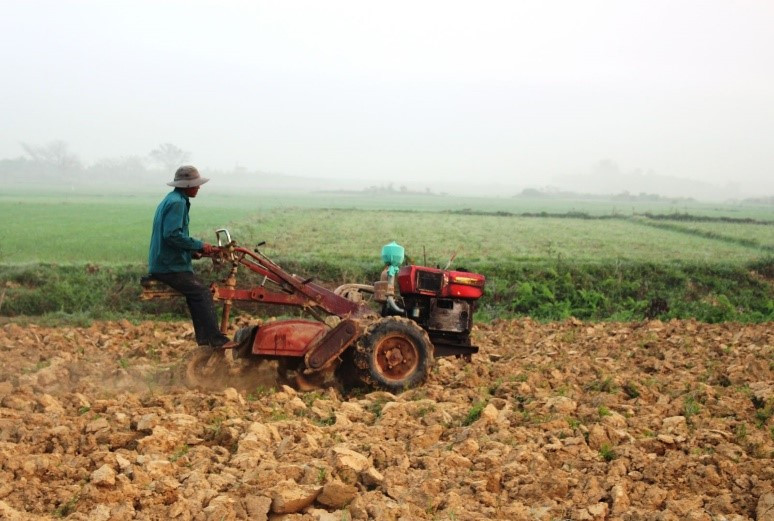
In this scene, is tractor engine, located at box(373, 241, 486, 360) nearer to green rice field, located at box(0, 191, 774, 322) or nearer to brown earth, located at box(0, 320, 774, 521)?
brown earth, located at box(0, 320, 774, 521)

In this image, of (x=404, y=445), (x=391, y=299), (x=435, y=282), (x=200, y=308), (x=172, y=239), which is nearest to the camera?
(x=404, y=445)

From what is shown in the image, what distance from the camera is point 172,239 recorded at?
7.25 m

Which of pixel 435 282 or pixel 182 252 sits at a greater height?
pixel 182 252

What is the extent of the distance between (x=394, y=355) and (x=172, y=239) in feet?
7.26

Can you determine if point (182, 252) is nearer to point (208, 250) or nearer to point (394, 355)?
point (208, 250)

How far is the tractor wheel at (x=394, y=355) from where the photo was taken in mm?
7688

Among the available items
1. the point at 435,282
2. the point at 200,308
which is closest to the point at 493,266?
the point at 435,282

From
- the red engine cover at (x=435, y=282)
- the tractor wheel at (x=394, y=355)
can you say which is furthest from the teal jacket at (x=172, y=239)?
the red engine cover at (x=435, y=282)

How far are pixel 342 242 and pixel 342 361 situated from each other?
1307 centimetres

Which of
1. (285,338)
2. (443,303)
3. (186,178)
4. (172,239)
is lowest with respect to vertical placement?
(285,338)

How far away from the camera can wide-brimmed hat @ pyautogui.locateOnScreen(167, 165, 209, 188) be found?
735 centimetres

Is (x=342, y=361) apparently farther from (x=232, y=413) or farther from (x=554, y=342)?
(x=554, y=342)

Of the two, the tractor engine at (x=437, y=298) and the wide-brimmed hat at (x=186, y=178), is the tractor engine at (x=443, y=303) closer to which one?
the tractor engine at (x=437, y=298)

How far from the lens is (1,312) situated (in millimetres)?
13109
